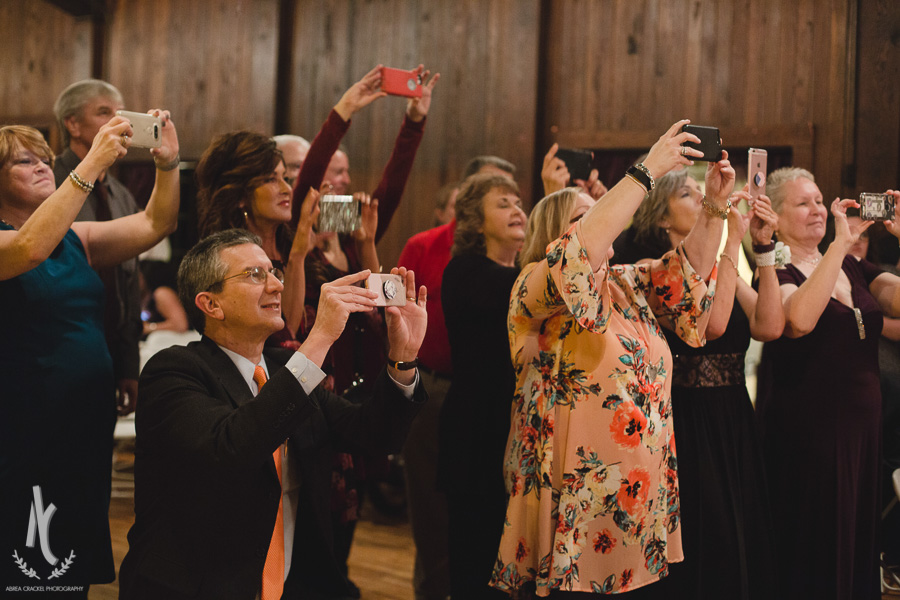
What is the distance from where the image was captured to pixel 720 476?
221 cm

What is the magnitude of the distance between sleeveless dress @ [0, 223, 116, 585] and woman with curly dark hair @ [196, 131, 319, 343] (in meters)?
0.40

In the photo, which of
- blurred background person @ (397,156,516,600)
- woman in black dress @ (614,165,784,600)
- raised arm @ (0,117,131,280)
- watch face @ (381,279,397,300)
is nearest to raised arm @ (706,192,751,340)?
woman in black dress @ (614,165,784,600)

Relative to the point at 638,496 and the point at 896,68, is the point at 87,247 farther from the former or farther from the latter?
the point at 896,68

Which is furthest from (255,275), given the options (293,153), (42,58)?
(42,58)

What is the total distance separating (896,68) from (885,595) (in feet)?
8.91

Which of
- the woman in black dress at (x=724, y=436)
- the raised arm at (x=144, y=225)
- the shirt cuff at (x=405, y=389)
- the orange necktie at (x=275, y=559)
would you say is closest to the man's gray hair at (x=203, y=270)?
the orange necktie at (x=275, y=559)

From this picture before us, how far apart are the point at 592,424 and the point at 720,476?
572mm

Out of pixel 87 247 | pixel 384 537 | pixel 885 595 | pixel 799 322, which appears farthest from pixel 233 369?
pixel 885 595

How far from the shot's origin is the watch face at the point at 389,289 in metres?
1.70

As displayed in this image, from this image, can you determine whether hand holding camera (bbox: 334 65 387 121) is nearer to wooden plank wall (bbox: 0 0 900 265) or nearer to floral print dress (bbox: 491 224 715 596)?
floral print dress (bbox: 491 224 715 596)

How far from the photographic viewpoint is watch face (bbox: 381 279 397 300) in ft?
5.58

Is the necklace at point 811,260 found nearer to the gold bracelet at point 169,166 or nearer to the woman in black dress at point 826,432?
the woman in black dress at point 826,432

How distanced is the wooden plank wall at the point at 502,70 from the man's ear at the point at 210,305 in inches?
129

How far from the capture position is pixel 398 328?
1722 millimetres
